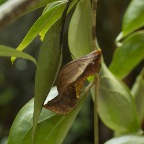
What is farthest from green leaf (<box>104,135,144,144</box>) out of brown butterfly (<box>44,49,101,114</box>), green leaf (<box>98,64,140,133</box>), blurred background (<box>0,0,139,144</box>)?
blurred background (<box>0,0,139,144</box>)

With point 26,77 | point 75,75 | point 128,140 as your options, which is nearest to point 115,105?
point 128,140

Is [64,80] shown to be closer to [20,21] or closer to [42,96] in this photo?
[42,96]

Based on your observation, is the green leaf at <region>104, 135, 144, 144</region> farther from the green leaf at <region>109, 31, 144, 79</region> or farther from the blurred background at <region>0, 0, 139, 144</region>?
the blurred background at <region>0, 0, 139, 144</region>

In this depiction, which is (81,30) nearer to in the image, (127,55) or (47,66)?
(47,66)

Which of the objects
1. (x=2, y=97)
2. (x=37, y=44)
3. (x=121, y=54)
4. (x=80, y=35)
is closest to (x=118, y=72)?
(x=121, y=54)

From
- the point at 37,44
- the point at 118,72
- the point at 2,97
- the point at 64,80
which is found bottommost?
the point at 2,97

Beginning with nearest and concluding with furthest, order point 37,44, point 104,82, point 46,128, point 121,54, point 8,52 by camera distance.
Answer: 1. point 8,52
2. point 46,128
3. point 104,82
4. point 121,54
5. point 37,44

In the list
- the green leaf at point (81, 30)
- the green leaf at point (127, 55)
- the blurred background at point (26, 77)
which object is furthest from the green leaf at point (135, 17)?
the blurred background at point (26, 77)
